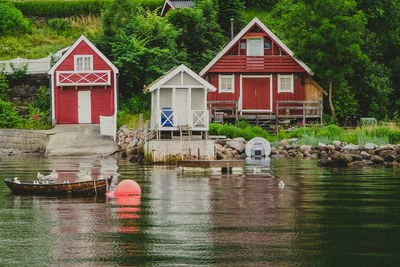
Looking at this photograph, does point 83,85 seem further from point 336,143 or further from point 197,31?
Answer: point 336,143

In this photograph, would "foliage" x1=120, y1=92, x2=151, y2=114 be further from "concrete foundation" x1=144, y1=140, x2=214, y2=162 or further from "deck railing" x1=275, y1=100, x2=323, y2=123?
"concrete foundation" x1=144, y1=140, x2=214, y2=162

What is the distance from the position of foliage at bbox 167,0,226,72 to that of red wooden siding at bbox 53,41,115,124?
23.4ft

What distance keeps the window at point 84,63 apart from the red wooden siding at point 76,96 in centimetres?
19

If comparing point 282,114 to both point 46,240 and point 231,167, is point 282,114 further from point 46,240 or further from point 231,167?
point 46,240

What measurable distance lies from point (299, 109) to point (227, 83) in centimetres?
498

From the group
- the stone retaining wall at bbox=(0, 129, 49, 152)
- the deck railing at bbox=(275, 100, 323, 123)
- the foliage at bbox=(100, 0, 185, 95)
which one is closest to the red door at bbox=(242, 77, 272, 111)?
the deck railing at bbox=(275, 100, 323, 123)

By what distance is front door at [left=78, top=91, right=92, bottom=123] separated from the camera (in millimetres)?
46312

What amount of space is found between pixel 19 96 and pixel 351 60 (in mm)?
21817

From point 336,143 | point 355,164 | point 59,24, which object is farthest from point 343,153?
point 59,24

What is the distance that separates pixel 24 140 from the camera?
4275cm

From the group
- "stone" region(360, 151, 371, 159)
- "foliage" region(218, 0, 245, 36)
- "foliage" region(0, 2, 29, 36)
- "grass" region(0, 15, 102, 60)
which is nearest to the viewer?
"stone" region(360, 151, 371, 159)

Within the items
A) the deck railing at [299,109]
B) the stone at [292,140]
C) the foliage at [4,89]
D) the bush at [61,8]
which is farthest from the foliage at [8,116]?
the bush at [61,8]

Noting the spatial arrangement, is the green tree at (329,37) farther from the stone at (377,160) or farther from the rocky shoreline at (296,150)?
the stone at (377,160)

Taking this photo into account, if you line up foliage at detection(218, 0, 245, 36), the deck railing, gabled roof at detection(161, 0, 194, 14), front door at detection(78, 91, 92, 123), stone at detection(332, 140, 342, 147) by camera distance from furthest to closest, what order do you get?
gabled roof at detection(161, 0, 194, 14), foliage at detection(218, 0, 245, 36), front door at detection(78, 91, 92, 123), the deck railing, stone at detection(332, 140, 342, 147)
